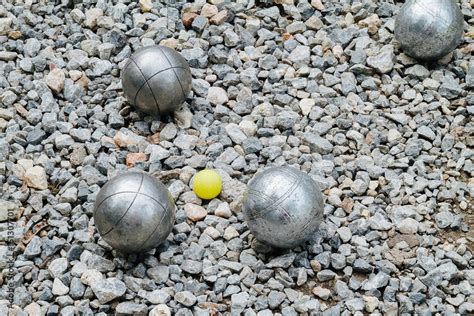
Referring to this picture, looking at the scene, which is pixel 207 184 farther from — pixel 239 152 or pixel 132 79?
pixel 132 79

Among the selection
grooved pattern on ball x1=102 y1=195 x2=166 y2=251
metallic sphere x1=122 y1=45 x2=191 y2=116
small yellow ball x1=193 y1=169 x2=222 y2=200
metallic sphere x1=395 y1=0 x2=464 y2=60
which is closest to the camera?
grooved pattern on ball x1=102 y1=195 x2=166 y2=251

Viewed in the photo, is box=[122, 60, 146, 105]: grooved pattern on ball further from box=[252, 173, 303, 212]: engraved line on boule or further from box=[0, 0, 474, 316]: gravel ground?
box=[252, 173, 303, 212]: engraved line on boule

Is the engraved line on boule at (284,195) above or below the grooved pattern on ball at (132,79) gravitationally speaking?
above

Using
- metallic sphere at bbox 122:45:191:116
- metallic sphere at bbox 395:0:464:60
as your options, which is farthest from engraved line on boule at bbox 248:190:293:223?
metallic sphere at bbox 395:0:464:60

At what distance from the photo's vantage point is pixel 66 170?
19.3ft

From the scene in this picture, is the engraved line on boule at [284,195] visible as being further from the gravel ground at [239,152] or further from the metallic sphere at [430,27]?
the metallic sphere at [430,27]

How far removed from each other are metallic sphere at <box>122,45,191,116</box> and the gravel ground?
217 millimetres

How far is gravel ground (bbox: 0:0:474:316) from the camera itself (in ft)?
16.8

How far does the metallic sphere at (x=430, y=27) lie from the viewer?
21.5 feet

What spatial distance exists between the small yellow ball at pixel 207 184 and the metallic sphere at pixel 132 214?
47cm

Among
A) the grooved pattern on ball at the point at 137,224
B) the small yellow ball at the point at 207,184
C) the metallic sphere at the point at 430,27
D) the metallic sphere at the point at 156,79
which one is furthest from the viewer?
the metallic sphere at the point at 430,27

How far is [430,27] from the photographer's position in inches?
259

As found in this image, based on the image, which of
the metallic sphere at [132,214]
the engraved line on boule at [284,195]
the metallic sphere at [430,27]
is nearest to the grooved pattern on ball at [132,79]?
the metallic sphere at [132,214]

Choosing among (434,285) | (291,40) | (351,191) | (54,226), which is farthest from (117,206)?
(291,40)
